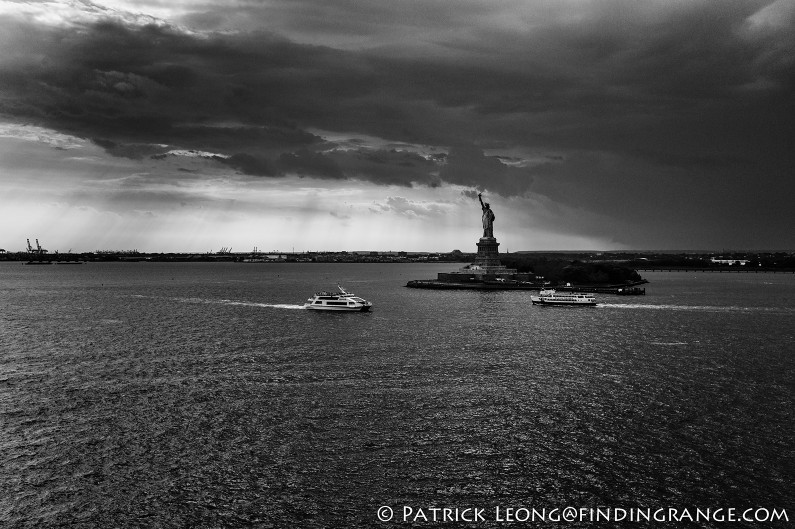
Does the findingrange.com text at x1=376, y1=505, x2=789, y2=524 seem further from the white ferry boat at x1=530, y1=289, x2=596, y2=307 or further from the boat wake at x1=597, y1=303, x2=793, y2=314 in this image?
the white ferry boat at x1=530, y1=289, x2=596, y2=307

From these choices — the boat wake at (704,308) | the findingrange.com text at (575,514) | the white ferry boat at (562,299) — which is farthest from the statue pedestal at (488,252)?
the findingrange.com text at (575,514)

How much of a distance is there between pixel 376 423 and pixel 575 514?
1096 cm

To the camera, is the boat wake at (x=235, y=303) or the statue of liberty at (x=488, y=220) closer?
the boat wake at (x=235, y=303)

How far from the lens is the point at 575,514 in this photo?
1972 centimetres

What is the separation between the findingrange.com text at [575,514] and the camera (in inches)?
762

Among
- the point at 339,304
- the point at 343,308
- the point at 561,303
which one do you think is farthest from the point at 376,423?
the point at 561,303

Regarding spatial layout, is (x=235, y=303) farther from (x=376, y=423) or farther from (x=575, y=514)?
(x=575, y=514)

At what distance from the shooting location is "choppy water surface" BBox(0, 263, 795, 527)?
68.2ft

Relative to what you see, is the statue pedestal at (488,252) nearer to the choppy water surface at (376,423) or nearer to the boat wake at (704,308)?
the boat wake at (704,308)

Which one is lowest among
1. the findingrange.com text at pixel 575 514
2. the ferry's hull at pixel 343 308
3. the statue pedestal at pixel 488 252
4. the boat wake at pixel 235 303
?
the findingrange.com text at pixel 575 514

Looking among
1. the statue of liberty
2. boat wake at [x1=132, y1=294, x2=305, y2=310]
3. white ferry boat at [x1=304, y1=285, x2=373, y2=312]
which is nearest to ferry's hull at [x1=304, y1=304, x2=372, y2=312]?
white ferry boat at [x1=304, y1=285, x2=373, y2=312]

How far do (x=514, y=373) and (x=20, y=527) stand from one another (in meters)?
28.6

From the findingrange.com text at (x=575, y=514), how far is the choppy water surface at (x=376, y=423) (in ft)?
1.30

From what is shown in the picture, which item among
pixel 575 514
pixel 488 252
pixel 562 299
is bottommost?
pixel 575 514
